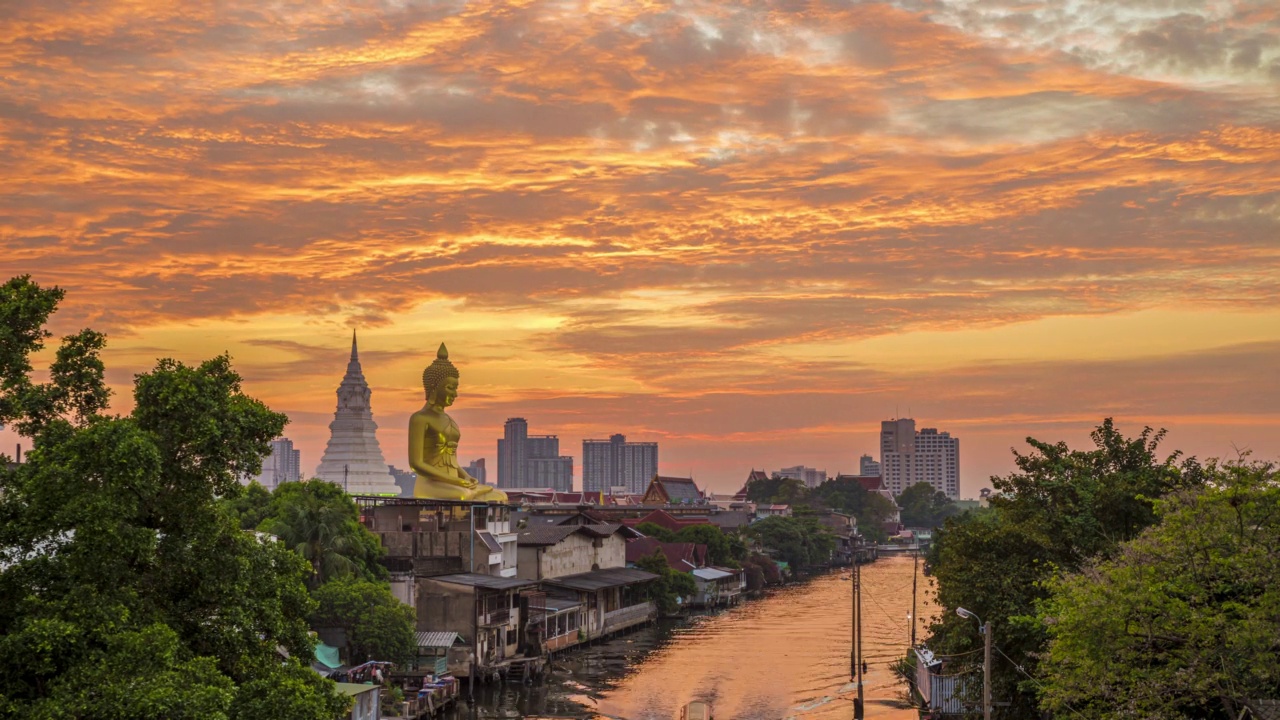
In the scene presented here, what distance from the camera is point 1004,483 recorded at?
41.0 meters

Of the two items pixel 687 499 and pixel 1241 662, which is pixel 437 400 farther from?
pixel 687 499

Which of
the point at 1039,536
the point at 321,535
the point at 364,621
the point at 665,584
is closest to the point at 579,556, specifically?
the point at 665,584

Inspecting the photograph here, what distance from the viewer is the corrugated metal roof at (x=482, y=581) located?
5494 centimetres

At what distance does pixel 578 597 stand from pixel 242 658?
50959mm

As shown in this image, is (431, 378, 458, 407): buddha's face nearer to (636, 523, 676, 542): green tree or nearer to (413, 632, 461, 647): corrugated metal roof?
(413, 632, 461, 647): corrugated metal roof

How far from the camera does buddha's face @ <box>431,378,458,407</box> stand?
239 feet

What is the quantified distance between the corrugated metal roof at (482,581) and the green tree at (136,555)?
115 ft

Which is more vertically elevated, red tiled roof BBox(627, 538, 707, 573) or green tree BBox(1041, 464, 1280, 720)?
green tree BBox(1041, 464, 1280, 720)

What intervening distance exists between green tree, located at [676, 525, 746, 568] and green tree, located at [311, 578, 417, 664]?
55693 millimetres

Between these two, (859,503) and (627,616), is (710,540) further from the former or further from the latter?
(859,503)

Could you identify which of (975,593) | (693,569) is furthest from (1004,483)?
(693,569)

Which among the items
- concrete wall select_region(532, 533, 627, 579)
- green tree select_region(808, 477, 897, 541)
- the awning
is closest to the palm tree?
the awning

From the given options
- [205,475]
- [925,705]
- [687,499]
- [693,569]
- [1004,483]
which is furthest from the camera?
[687,499]

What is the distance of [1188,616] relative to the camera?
23047 mm
